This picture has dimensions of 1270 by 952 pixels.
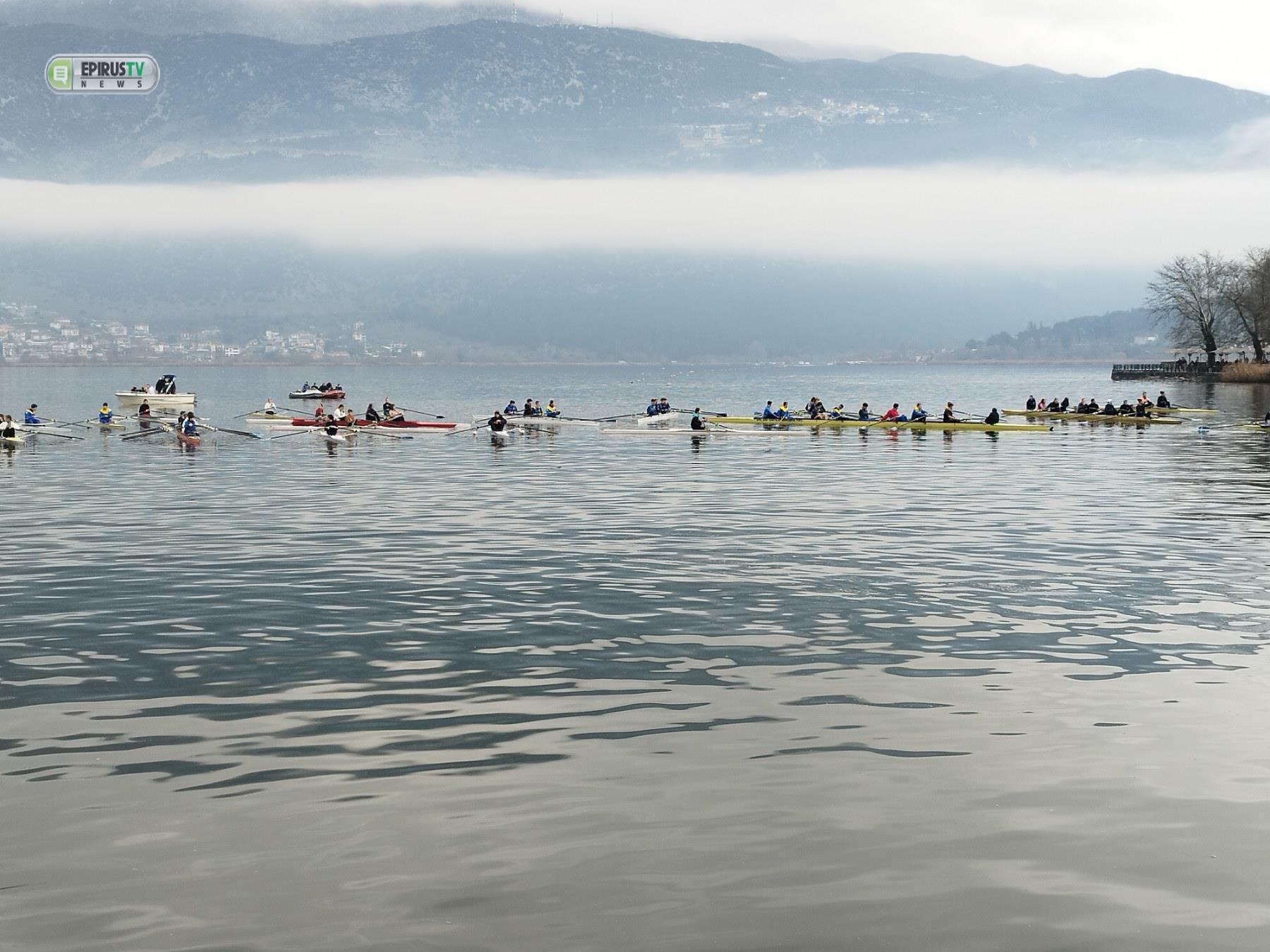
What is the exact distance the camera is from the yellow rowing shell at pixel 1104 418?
9519 centimetres

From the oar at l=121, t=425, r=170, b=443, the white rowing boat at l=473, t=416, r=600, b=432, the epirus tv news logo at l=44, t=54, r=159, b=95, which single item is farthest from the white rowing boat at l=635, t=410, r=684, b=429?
the epirus tv news logo at l=44, t=54, r=159, b=95

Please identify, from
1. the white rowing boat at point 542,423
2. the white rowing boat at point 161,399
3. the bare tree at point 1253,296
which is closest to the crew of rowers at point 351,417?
the white rowing boat at point 542,423

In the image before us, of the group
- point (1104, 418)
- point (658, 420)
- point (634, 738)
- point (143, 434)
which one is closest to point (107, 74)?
point (143, 434)

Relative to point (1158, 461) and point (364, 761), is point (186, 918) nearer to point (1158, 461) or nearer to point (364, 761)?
point (364, 761)

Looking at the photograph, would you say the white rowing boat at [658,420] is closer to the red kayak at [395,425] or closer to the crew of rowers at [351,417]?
the red kayak at [395,425]

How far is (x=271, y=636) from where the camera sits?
74.2ft

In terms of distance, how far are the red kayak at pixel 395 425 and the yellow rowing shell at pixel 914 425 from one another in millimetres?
18669

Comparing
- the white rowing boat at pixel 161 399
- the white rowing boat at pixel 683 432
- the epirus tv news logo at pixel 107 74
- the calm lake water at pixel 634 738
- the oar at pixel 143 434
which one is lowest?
the calm lake water at pixel 634 738

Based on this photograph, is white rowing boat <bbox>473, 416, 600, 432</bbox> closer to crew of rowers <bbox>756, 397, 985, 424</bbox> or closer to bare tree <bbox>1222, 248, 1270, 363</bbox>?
crew of rowers <bbox>756, 397, 985, 424</bbox>

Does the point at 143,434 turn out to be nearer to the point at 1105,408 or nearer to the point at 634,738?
the point at 1105,408

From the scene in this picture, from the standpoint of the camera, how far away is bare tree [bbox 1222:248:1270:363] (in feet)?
565

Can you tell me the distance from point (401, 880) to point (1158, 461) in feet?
192

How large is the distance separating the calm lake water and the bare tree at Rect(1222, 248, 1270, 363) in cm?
15143

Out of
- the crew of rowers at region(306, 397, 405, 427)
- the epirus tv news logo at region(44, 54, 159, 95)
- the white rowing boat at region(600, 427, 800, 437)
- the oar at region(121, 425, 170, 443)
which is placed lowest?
the white rowing boat at region(600, 427, 800, 437)
